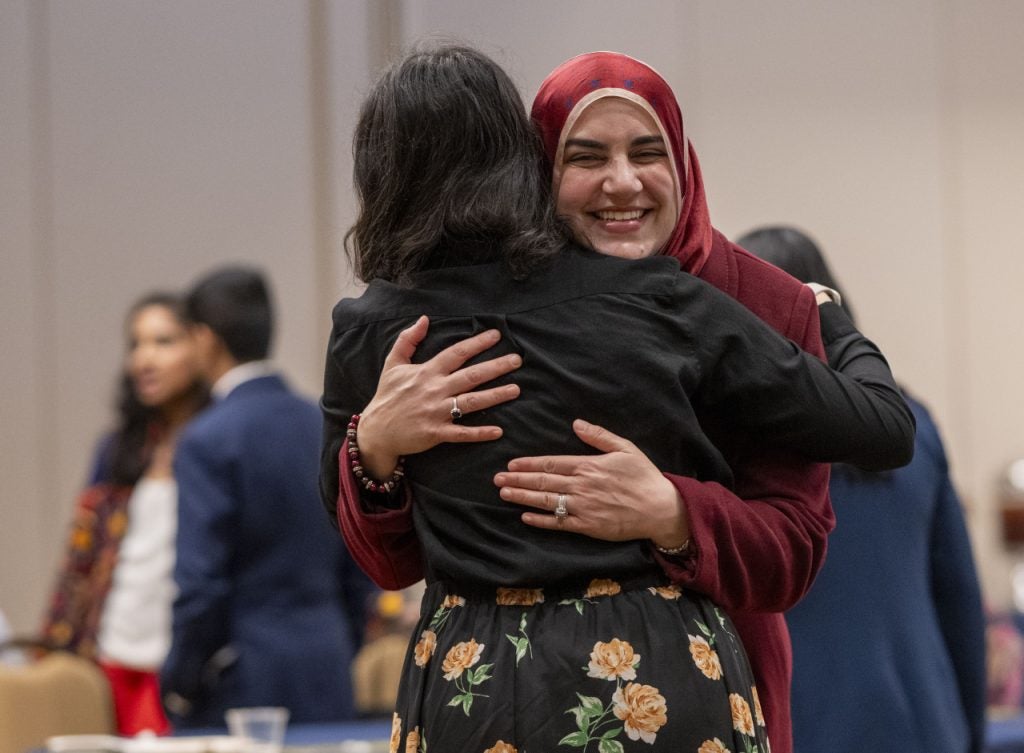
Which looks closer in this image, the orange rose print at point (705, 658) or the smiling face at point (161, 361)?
the orange rose print at point (705, 658)

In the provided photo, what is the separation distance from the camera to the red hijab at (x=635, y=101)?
1687mm

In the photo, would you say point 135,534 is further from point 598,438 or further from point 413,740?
point 598,438

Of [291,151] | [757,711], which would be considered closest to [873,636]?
[757,711]

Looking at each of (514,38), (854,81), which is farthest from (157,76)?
(854,81)

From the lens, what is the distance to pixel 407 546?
1774 mm

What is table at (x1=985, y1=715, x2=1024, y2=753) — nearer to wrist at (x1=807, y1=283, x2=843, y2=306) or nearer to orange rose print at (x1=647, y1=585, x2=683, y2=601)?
wrist at (x1=807, y1=283, x2=843, y2=306)

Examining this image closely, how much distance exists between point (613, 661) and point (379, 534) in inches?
12.6

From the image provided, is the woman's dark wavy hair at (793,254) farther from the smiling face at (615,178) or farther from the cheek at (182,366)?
the cheek at (182,366)

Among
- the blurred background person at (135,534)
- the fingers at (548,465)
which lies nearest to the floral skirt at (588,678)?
the fingers at (548,465)

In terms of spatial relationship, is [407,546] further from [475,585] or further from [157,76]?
[157,76]

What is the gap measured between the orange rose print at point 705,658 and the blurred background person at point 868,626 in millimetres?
817

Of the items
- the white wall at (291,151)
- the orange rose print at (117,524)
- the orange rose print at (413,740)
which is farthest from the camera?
the white wall at (291,151)

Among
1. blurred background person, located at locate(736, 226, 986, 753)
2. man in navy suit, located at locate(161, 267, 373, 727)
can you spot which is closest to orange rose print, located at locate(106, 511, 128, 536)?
man in navy suit, located at locate(161, 267, 373, 727)

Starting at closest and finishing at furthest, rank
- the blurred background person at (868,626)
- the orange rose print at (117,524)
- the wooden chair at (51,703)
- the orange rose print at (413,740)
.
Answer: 1. the orange rose print at (413,740)
2. the blurred background person at (868,626)
3. the wooden chair at (51,703)
4. the orange rose print at (117,524)
